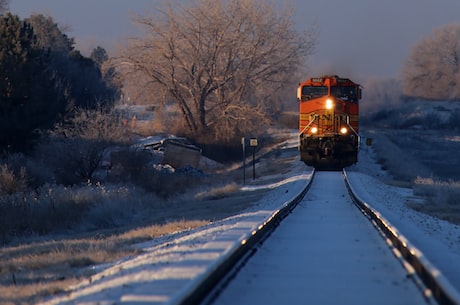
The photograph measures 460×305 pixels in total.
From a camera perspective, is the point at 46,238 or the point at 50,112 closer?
the point at 46,238

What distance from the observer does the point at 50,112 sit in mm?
46438

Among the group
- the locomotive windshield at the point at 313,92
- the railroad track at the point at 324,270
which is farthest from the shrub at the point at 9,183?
the railroad track at the point at 324,270

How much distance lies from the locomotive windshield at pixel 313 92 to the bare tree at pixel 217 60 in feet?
88.3

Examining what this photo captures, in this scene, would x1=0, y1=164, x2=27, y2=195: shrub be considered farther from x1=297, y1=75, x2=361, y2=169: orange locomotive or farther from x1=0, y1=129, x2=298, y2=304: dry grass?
x1=297, y1=75, x2=361, y2=169: orange locomotive

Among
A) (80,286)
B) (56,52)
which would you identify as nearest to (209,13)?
(56,52)

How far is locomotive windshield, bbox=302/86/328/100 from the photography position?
3712 cm

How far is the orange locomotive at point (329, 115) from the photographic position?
37.0 meters

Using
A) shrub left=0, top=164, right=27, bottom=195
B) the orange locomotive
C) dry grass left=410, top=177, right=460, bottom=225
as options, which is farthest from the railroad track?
shrub left=0, top=164, right=27, bottom=195

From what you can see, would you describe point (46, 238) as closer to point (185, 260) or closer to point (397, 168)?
point (185, 260)

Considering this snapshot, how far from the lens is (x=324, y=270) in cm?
1031

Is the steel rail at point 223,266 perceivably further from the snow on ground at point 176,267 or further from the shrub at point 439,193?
the shrub at point 439,193

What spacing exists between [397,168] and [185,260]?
118ft

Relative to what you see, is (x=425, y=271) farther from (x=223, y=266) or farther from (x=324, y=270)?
(x=223, y=266)

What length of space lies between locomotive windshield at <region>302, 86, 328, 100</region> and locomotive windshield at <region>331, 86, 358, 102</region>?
440 millimetres
